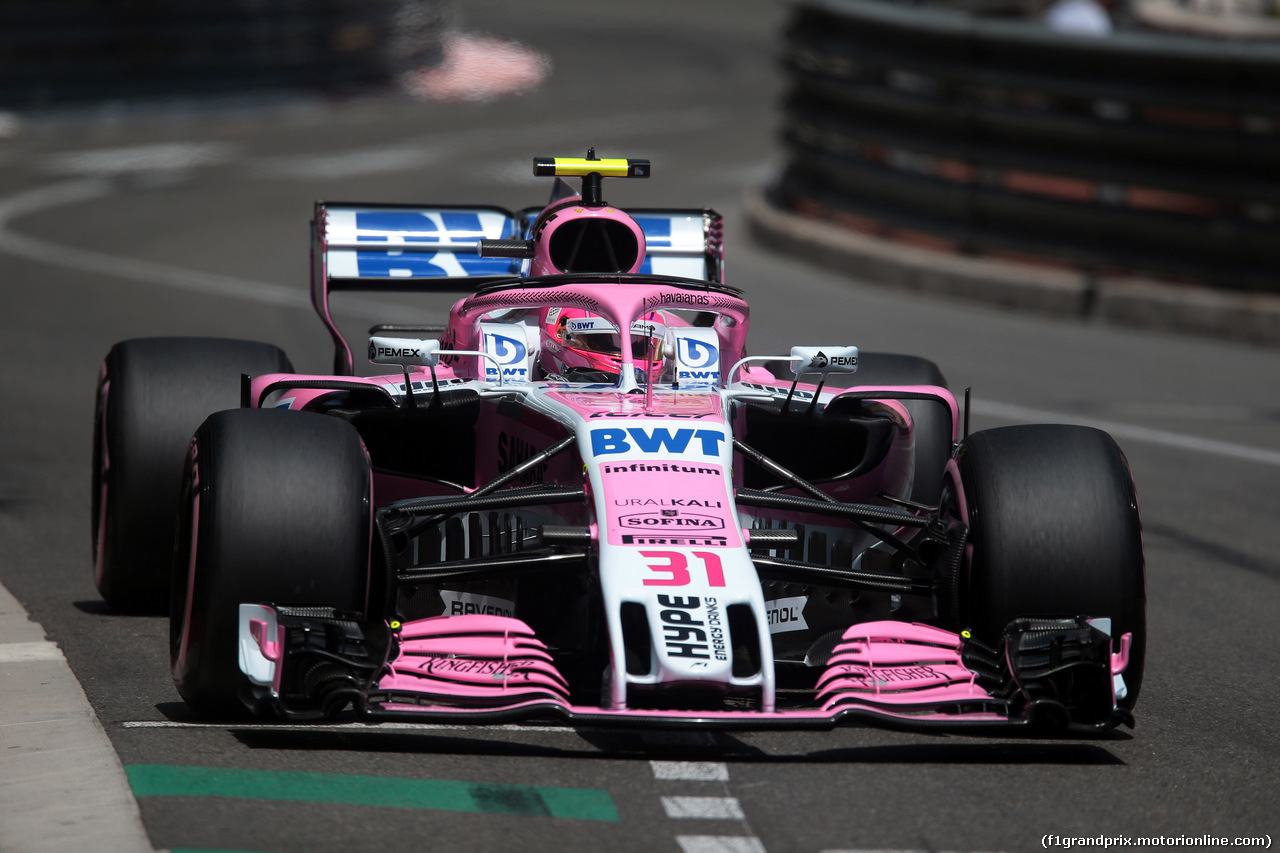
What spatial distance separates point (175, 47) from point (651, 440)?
1885 centimetres

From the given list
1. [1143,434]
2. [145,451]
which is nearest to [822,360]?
[145,451]

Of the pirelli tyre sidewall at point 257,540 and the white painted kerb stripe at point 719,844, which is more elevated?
the pirelli tyre sidewall at point 257,540

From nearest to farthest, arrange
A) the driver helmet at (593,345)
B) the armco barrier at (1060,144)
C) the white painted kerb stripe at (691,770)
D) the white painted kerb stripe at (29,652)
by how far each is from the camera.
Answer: the white painted kerb stripe at (691,770) < the white painted kerb stripe at (29,652) < the driver helmet at (593,345) < the armco barrier at (1060,144)

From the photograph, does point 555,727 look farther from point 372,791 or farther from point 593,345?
point 593,345

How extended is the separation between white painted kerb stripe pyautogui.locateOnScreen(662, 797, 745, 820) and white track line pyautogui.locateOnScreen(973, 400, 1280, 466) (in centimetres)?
506

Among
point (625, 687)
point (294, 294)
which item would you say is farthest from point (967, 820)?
point (294, 294)

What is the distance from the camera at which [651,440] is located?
5367 millimetres

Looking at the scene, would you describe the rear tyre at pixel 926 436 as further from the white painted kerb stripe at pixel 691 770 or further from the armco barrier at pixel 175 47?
the armco barrier at pixel 175 47

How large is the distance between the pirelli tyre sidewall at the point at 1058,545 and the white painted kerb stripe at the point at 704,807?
1073 millimetres

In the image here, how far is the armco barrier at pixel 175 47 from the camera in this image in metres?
21.8

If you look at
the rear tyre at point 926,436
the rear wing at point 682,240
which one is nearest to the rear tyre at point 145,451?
the rear wing at point 682,240

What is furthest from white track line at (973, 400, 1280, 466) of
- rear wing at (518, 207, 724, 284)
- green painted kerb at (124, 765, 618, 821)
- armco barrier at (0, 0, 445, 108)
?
armco barrier at (0, 0, 445, 108)

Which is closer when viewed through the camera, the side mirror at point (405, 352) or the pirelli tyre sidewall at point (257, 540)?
the pirelli tyre sidewall at point (257, 540)

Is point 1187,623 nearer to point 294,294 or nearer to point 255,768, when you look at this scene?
point 255,768
